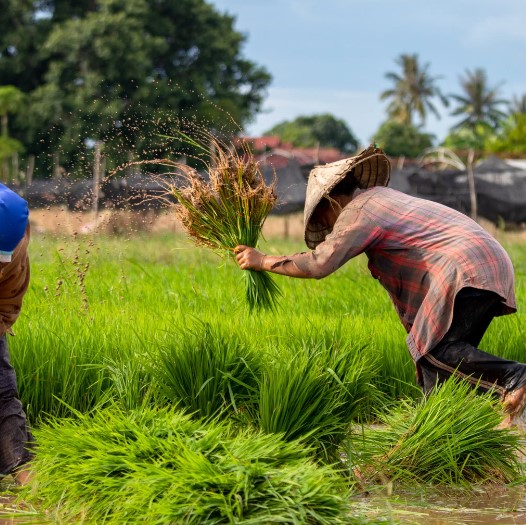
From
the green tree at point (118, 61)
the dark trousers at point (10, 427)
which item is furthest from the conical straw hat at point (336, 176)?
the green tree at point (118, 61)

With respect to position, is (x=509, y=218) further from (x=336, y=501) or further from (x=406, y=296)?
(x=336, y=501)

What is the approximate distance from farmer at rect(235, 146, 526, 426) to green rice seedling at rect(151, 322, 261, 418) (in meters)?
0.40

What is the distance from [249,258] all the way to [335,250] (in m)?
0.40

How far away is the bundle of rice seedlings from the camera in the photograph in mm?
4473

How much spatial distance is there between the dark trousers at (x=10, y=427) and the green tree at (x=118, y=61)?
24.0m

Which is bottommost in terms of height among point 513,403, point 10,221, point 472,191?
point 513,403

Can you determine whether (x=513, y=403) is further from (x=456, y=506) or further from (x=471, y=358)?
(x=456, y=506)

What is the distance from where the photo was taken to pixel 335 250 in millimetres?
4152

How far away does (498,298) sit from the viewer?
4.34 metres

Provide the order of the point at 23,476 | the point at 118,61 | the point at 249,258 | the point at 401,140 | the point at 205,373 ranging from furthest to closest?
the point at 401,140 < the point at 118,61 < the point at 249,258 < the point at 205,373 < the point at 23,476

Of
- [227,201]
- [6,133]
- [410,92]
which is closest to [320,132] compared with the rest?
[410,92]

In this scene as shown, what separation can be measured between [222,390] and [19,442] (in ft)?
2.67

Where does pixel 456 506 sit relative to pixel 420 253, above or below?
below

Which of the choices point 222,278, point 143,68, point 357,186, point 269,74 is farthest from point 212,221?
point 269,74
